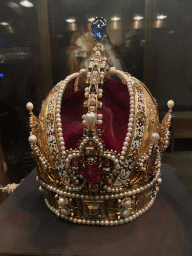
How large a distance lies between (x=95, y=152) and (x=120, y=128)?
0.18 meters

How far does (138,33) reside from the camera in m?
0.94

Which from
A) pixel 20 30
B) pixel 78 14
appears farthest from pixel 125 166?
pixel 20 30

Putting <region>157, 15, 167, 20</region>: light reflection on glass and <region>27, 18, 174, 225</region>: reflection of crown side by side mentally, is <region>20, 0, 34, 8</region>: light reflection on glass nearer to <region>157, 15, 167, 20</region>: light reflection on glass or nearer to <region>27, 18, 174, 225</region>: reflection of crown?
<region>27, 18, 174, 225</region>: reflection of crown

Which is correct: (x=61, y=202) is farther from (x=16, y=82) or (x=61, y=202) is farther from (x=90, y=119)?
(x=16, y=82)

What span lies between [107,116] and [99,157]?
0.55 ft

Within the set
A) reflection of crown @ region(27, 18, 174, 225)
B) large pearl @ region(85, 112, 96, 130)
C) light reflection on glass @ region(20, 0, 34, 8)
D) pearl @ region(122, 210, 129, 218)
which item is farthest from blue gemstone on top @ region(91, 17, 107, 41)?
pearl @ region(122, 210, 129, 218)

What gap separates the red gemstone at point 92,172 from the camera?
1.72ft

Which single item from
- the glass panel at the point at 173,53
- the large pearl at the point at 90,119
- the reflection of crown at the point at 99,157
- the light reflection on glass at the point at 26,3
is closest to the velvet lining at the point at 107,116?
the reflection of crown at the point at 99,157

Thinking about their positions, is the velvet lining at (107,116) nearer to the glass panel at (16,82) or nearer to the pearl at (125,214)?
the pearl at (125,214)

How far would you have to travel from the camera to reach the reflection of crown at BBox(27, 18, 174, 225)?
0.54 m

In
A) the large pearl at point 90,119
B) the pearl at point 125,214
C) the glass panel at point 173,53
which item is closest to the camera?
the large pearl at point 90,119

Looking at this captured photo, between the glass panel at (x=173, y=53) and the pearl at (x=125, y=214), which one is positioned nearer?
the pearl at (x=125, y=214)

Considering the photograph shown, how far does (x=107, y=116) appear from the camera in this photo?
2.11ft

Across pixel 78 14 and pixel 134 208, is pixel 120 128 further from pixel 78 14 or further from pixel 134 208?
pixel 78 14
